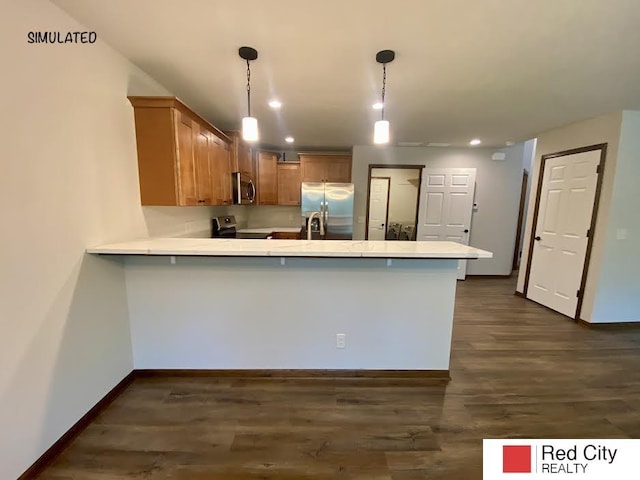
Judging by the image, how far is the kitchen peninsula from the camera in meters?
2.18

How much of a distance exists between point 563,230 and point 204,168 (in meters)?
4.66

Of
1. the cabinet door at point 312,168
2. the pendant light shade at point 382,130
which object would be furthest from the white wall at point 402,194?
the pendant light shade at point 382,130

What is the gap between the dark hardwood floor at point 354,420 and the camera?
1.53 m

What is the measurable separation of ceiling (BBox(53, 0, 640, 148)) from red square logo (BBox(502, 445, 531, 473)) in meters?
2.50

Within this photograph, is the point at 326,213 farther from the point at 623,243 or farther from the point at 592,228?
the point at 623,243

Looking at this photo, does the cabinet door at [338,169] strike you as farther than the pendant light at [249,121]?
Yes

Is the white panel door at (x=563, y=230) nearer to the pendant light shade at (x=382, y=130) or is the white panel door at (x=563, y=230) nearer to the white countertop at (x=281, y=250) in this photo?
the white countertop at (x=281, y=250)

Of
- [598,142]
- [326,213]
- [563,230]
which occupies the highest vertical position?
[598,142]

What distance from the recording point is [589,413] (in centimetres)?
194

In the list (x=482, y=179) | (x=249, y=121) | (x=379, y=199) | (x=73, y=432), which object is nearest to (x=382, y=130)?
(x=249, y=121)

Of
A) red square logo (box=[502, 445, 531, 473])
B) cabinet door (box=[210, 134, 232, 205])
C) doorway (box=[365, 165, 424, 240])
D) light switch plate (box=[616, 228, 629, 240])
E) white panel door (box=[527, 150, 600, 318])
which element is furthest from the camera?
doorway (box=[365, 165, 424, 240])

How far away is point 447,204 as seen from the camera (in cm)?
516

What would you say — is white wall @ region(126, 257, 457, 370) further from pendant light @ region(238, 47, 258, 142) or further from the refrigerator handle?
the refrigerator handle

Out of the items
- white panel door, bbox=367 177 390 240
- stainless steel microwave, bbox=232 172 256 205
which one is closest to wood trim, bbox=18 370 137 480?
stainless steel microwave, bbox=232 172 256 205
